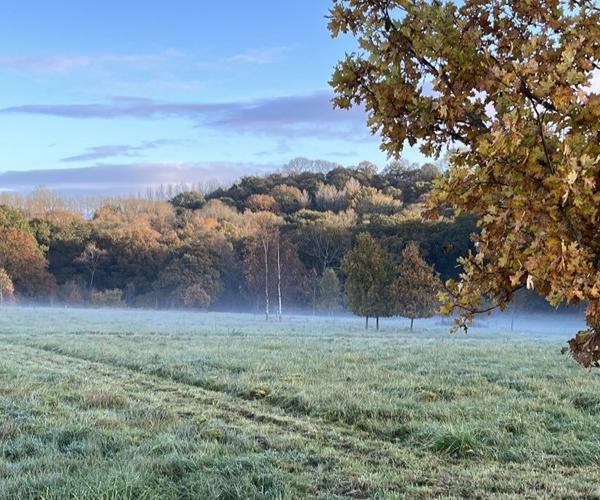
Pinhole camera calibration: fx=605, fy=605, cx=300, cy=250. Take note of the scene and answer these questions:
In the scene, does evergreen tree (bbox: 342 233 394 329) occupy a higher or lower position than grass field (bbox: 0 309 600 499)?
higher

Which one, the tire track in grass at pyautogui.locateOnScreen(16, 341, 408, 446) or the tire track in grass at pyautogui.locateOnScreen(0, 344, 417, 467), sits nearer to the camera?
the tire track in grass at pyautogui.locateOnScreen(0, 344, 417, 467)

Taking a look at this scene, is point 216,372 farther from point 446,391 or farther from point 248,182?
point 248,182

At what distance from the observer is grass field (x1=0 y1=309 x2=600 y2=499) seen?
5.73 meters

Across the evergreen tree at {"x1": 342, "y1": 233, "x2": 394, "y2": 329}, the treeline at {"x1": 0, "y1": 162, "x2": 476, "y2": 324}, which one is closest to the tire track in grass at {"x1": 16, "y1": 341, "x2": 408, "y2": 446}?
the evergreen tree at {"x1": 342, "y1": 233, "x2": 394, "y2": 329}

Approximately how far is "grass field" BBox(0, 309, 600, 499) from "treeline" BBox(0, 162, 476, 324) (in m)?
35.4

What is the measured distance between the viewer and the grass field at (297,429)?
573cm

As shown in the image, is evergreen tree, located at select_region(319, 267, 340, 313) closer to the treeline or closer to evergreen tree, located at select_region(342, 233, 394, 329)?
the treeline

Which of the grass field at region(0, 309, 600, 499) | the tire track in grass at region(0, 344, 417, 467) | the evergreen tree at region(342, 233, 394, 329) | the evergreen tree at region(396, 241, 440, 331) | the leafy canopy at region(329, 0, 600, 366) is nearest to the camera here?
the leafy canopy at region(329, 0, 600, 366)

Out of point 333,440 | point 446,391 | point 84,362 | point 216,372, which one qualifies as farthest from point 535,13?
point 84,362

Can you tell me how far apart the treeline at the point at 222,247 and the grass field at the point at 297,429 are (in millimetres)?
35417

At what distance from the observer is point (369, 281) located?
117ft

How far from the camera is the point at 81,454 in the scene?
6.75m

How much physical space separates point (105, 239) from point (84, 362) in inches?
2104

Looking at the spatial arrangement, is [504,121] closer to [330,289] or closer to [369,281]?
[369,281]
